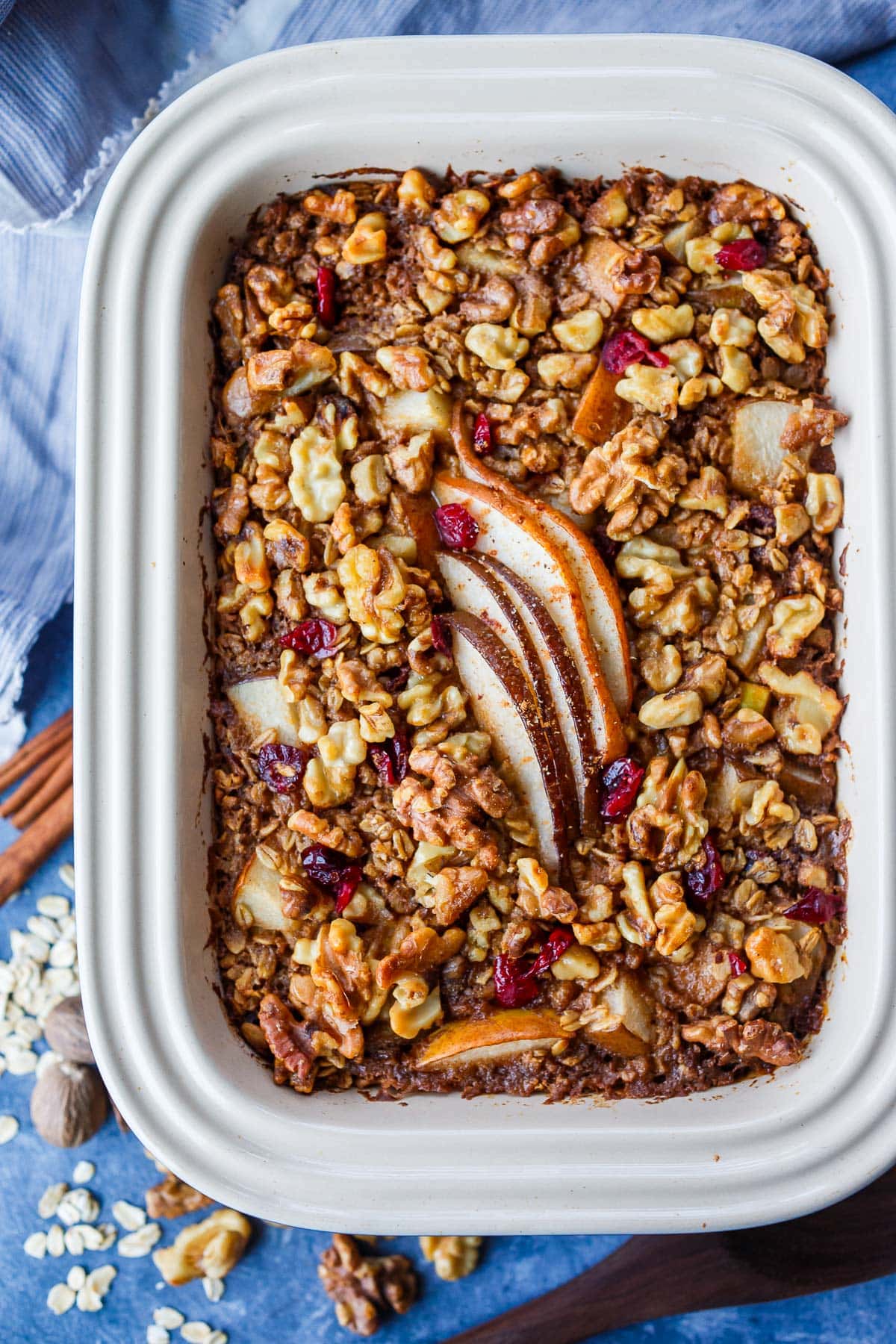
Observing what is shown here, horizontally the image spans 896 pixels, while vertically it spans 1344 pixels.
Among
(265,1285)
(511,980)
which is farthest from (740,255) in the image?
(265,1285)

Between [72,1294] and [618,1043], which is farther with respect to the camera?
[72,1294]

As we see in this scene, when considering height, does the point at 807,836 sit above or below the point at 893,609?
below

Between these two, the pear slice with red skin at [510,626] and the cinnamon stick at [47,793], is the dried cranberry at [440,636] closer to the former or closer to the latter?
the pear slice with red skin at [510,626]

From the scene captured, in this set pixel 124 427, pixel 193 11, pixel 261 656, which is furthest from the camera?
pixel 193 11

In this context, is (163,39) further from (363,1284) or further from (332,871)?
(363,1284)

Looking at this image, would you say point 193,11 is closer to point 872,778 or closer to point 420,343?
point 420,343

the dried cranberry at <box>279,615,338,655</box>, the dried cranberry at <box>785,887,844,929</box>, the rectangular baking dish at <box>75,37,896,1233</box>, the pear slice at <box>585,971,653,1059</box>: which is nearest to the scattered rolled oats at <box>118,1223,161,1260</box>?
the rectangular baking dish at <box>75,37,896,1233</box>

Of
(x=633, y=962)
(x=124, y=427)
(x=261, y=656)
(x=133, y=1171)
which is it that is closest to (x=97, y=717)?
(x=261, y=656)

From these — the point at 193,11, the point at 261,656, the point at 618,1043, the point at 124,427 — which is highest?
the point at 193,11
